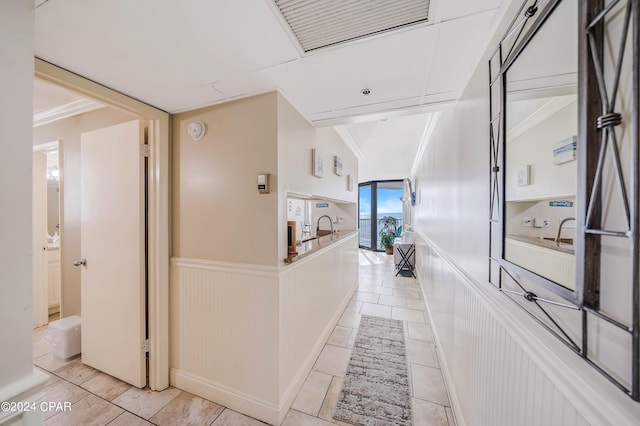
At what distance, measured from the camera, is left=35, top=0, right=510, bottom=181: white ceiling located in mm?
964

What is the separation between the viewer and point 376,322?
9.46 feet

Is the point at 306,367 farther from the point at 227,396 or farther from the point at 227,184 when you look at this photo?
the point at 227,184

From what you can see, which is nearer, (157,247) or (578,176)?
(578,176)

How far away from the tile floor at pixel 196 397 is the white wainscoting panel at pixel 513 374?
0.24 meters

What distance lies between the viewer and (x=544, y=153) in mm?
733

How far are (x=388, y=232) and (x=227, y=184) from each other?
6439 millimetres

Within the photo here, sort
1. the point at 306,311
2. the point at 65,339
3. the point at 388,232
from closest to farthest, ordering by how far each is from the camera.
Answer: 1. the point at 306,311
2. the point at 65,339
3. the point at 388,232

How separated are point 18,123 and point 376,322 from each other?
10.7 feet

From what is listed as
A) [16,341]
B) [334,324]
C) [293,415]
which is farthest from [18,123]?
[334,324]

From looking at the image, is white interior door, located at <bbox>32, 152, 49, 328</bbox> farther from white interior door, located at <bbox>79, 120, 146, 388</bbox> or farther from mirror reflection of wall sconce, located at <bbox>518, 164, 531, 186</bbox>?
mirror reflection of wall sconce, located at <bbox>518, 164, 531, 186</bbox>

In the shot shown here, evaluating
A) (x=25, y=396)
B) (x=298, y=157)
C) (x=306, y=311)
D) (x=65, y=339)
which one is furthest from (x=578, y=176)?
(x=65, y=339)

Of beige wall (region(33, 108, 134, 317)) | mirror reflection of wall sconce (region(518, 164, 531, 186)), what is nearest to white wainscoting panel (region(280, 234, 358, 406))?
mirror reflection of wall sconce (region(518, 164, 531, 186))

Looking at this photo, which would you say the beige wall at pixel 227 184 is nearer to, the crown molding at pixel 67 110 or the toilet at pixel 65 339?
the crown molding at pixel 67 110

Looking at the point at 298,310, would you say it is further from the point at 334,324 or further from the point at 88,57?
the point at 88,57
